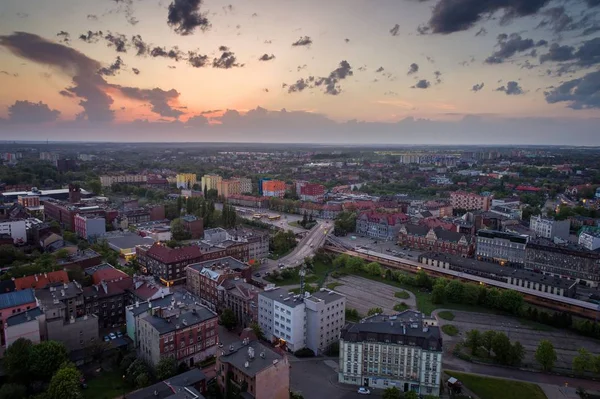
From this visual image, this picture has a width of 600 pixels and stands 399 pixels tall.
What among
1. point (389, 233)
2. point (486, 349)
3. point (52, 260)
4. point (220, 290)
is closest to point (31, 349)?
point (220, 290)

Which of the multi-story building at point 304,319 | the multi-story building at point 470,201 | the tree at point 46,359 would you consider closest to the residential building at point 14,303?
the tree at point 46,359

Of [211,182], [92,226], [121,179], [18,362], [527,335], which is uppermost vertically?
[211,182]

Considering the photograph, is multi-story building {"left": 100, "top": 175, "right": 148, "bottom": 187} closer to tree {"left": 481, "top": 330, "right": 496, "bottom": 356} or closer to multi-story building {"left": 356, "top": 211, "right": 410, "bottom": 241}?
multi-story building {"left": 356, "top": 211, "right": 410, "bottom": 241}

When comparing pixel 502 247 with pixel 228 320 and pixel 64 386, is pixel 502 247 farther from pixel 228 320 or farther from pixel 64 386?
pixel 64 386

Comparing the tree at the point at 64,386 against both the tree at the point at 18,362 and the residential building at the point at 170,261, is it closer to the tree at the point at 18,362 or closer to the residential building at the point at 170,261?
the tree at the point at 18,362

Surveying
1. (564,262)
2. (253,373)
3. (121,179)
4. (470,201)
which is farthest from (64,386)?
(121,179)

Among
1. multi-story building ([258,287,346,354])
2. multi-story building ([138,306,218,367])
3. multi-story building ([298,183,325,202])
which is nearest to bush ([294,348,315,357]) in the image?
multi-story building ([258,287,346,354])
